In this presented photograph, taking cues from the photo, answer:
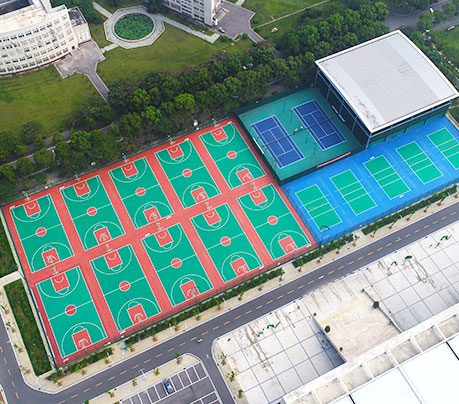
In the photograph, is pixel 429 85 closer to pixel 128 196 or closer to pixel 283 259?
pixel 283 259

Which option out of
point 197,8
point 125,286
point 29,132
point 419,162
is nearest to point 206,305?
point 125,286

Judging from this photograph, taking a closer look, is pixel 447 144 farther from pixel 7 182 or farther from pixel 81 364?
pixel 7 182

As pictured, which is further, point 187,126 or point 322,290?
point 187,126

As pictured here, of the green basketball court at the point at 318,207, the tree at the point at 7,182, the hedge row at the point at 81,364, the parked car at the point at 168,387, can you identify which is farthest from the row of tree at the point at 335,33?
the hedge row at the point at 81,364

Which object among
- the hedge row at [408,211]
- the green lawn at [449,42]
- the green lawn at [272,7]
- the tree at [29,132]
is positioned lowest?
the hedge row at [408,211]

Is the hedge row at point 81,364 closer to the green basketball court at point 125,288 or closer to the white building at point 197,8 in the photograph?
the green basketball court at point 125,288

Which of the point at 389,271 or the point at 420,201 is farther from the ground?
the point at 420,201

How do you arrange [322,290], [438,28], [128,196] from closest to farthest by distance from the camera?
1. [322,290]
2. [128,196]
3. [438,28]

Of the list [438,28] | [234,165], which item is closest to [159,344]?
[234,165]
